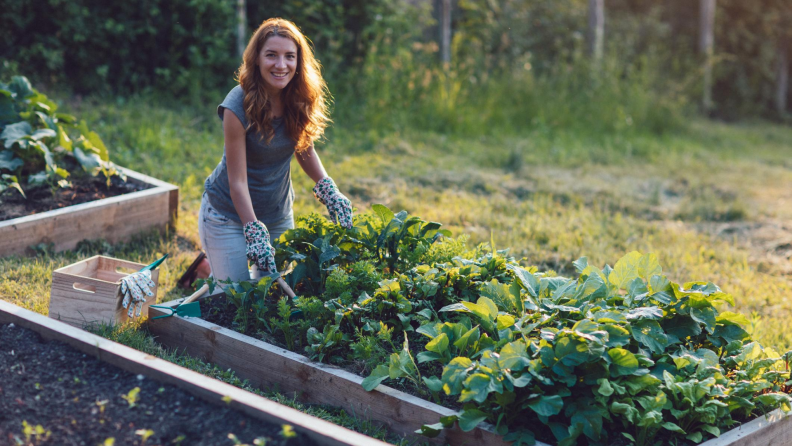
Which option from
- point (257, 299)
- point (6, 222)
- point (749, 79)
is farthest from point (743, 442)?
point (749, 79)

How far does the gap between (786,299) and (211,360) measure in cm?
359

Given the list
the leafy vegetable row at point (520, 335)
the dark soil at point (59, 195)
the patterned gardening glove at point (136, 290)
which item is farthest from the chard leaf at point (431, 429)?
the dark soil at point (59, 195)

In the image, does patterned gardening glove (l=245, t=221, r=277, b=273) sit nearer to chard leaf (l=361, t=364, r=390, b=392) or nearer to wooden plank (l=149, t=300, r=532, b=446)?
wooden plank (l=149, t=300, r=532, b=446)

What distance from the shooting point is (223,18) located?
307 inches

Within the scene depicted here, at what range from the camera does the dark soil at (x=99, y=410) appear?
6.63 feet

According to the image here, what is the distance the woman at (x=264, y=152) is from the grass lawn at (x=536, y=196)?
526mm

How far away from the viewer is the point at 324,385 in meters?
2.72

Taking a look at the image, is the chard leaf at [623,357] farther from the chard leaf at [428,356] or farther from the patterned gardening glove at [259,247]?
the patterned gardening glove at [259,247]

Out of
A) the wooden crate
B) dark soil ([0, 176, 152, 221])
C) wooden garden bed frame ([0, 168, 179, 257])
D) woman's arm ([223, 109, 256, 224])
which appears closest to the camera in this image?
the wooden crate

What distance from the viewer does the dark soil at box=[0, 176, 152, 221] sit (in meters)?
4.19

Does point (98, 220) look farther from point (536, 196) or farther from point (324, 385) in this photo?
point (536, 196)

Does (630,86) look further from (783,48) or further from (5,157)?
(5,157)

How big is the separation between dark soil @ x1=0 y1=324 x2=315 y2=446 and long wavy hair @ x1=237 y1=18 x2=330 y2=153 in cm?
141

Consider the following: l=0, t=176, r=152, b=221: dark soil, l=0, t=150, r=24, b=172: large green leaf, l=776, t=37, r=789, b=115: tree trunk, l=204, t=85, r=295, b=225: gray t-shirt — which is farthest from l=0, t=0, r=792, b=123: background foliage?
l=776, t=37, r=789, b=115: tree trunk
